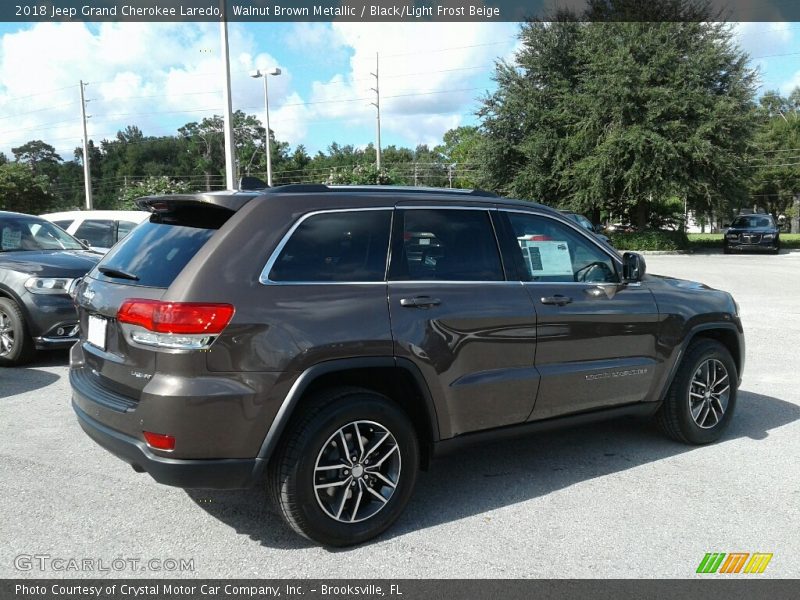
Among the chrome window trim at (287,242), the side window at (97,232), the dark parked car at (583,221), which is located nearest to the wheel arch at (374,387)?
the chrome window trim at (287,242)

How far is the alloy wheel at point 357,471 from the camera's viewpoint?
3.46 meters

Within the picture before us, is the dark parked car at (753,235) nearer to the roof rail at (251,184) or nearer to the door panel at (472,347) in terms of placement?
the door panel at (472,347)

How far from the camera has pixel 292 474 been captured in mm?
3312

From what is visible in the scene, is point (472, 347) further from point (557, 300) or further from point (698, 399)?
point (698, 399)

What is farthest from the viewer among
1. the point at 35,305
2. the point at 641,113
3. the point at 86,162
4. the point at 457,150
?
the point at 457,150

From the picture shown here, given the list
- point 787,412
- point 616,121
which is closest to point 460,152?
point 616,121

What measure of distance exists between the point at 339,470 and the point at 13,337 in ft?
18.2

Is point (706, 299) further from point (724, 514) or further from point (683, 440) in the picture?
point (724, 514)

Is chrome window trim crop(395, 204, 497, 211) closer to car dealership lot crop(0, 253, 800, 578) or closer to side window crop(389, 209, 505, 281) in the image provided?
side window crop(389, 209, 505, 281)

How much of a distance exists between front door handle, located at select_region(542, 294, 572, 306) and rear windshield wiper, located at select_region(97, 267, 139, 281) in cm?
238

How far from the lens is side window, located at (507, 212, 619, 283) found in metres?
4.33

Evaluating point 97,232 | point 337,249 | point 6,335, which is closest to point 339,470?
point 337,249

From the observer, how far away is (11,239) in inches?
326

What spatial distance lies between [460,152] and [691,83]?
6759 cm
